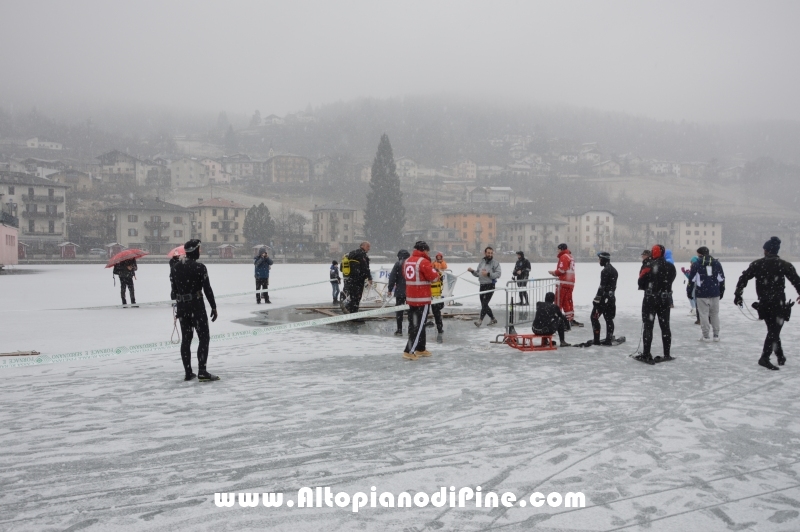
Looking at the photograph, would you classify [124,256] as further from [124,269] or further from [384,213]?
[384,213]

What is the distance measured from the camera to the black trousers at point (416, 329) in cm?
926

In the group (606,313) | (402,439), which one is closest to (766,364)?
(606,313)

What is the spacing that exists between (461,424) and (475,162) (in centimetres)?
18254

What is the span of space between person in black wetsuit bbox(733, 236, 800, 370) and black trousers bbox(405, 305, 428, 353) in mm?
4708

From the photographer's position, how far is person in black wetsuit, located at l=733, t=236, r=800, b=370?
8.41 m

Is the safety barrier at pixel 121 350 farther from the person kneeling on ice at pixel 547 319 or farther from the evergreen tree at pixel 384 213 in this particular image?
the evergreen tree at pixel 384 213

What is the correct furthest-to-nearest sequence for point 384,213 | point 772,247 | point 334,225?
point 334,225 < point 384,213 < point 772,247

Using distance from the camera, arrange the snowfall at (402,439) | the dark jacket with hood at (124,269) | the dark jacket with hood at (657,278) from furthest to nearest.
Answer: the dark jacket with hood at (124,269) < the dark jacket with hood at (657,278) < the snowfall at (402,439)

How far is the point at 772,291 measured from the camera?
848cm

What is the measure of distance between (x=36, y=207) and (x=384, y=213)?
5289 cm

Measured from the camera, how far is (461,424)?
574cm

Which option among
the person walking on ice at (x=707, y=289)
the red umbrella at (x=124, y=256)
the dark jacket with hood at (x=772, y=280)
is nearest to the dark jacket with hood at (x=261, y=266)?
the red umbrella at (x=124, y=256)

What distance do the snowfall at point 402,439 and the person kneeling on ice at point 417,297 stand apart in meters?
0.43

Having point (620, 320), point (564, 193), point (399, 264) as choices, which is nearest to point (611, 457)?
point (399, 264)
